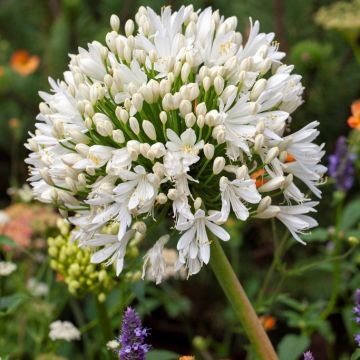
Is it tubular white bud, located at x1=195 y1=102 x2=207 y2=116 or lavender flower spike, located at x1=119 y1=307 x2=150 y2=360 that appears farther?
tubular white bud, located at x1=195 y1=102 x2=207 y2=116

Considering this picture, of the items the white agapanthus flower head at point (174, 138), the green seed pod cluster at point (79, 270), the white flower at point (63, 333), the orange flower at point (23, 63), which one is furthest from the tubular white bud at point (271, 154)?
the orange flower at point (23, 63)

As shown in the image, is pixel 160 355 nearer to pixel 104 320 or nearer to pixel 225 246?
pixel 104 320

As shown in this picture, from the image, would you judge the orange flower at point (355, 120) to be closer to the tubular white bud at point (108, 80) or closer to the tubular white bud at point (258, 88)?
the tubular white bud at point (258, 88)

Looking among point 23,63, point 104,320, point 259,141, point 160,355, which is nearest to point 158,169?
point 259,141

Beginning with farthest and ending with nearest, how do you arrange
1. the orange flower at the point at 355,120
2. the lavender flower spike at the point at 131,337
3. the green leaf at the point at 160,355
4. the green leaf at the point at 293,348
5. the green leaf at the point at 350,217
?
1. the green leaf at the point at 350,217
2. the orange flower at the point at 355,120
3. the green leaf at the point at 293,348
4. the green leaf at the point at 160,355
5. the lavender flower spike at the point at 131,337

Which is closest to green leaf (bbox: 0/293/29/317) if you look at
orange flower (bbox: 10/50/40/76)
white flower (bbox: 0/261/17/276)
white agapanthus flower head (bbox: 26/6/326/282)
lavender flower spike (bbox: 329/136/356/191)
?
white flower (bbox: 0/261/17/276)

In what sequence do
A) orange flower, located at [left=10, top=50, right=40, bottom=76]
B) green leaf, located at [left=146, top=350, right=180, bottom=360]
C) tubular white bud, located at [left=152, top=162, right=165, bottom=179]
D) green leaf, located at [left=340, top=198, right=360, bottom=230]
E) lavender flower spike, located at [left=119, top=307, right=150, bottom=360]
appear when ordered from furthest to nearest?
orange flower, located at [left=10, top=50, right=40, bottom=76], green leaf, located at [left=340, top=198, right=360, bottom=230], green leaf, located at [left=146, top=350, right=180, bottom=360], tubular white bud, located at [left=152, top=162, right=165, bottom=179], lavender flower spike, located at [left=119, top=307, right=150, bottom=360]

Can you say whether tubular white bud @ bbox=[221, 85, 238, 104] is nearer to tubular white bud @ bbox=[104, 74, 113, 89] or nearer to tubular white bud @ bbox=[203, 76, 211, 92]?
tubular white bud @ bbox=[203, 76, 211, 92]

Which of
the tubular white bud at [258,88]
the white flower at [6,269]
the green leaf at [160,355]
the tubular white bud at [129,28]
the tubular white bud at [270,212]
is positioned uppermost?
the tubular white bud at [129,28]
